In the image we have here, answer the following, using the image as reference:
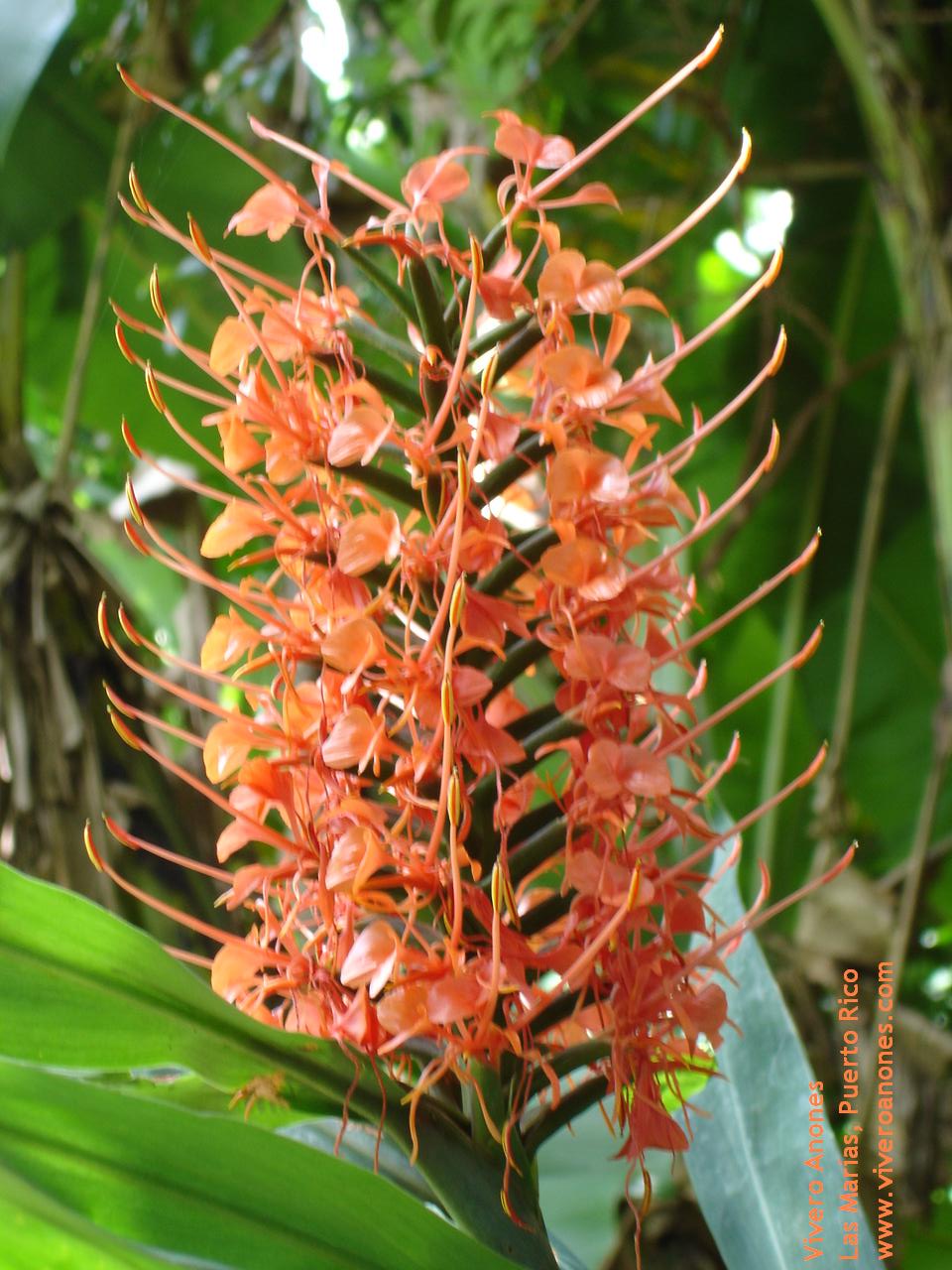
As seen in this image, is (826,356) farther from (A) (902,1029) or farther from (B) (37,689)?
(B) (37,689)

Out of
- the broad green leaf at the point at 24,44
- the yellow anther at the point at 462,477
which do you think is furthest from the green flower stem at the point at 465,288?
the broad green leaf at the point at 24,44

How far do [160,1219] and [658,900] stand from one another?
0.69 ft

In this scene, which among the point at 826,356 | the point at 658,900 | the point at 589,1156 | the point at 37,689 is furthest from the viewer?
the point at 826,356

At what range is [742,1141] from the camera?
555 millimetres

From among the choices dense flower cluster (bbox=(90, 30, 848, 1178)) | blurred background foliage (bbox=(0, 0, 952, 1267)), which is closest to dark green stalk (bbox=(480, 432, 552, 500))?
dense flower cluster (bbox=(90, 30, 848, 1178))

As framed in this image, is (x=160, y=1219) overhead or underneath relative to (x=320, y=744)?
underneath

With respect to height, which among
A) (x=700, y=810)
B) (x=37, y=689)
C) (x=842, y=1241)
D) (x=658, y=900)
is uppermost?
(x=37, y=689)

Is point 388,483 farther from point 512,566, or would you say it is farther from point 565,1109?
point 565,1109

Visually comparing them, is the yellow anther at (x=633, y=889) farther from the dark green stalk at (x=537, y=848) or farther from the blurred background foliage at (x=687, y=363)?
the blurred background foliage at (x=687, y=363)

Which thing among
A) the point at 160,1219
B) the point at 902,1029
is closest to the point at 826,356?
the point at 902,1029

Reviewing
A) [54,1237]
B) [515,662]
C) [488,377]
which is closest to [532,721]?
[515,662]

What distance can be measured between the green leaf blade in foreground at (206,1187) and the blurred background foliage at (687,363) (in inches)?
16.2

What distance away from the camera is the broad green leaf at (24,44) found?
→ 1044 mm

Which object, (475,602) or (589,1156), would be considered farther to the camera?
(589,1156)
